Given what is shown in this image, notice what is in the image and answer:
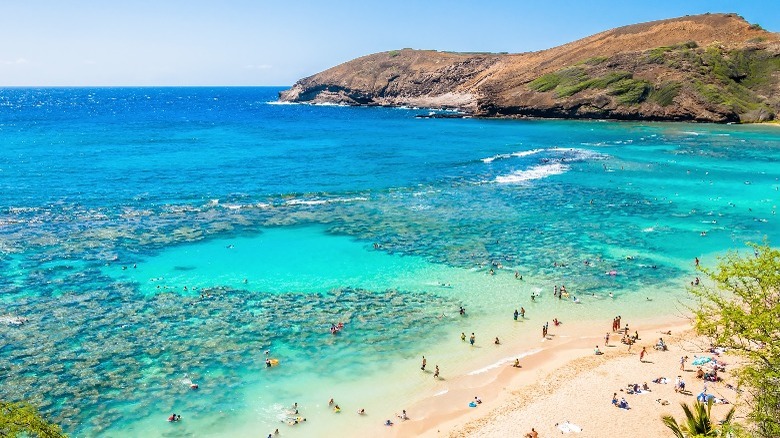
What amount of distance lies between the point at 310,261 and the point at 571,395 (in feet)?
86.3

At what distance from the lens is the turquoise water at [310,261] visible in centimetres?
2980

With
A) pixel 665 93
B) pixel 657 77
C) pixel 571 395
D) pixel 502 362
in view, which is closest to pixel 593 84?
pixel 657 77

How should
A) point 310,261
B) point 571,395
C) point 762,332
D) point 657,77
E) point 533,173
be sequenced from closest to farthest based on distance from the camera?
point 762,332
point 571,395
point 310,261
point 533,173
point 657,77

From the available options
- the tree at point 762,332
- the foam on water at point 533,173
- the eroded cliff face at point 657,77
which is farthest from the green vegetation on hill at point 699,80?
the tree at point 762,332

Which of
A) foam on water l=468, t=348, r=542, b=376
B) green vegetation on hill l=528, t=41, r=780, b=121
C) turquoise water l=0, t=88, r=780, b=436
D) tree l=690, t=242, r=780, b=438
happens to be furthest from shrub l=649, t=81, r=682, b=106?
tree l=690, t=242, r=780, b=438

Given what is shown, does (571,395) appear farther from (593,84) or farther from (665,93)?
(593,84)

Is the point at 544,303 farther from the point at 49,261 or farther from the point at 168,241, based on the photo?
the point at 49,261

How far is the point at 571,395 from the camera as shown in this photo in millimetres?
28438

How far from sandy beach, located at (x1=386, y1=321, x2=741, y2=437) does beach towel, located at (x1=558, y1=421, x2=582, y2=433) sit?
0.65 feet

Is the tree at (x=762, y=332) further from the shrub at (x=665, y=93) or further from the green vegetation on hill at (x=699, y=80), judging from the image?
the shrub at (x=665, y=93)

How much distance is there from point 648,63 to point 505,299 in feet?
433

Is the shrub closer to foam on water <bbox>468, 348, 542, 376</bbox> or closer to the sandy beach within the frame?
the sandy beach

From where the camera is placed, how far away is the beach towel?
2504 cm

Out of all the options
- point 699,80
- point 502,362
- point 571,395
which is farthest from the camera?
point 699,80
